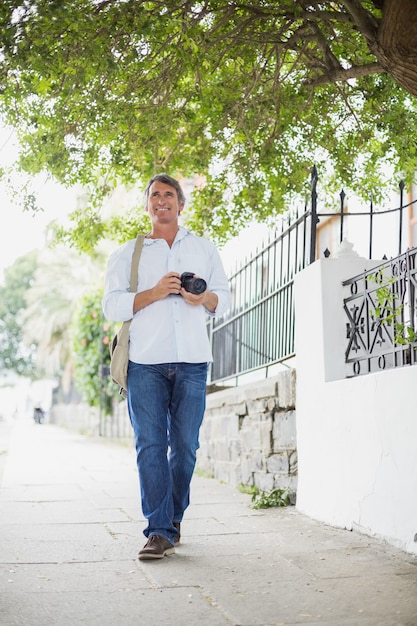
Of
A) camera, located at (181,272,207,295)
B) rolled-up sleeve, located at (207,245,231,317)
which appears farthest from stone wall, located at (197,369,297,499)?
camera, located at (181,272,207,295)

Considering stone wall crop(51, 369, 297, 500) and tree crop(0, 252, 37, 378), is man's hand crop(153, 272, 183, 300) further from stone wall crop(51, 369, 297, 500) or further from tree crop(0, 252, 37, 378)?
tree crop(0, 252, 37, 378)

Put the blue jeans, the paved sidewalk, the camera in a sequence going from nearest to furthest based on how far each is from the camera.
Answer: the paved sidewalk, the blue jeans, the camera

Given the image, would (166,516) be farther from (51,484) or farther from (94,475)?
(94,475)

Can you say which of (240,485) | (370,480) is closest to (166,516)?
(370,480)

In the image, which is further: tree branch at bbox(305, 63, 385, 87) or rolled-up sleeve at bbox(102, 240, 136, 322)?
tree branch at bbox(305, 63, 385, 87)

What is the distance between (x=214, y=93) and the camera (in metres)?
6.57

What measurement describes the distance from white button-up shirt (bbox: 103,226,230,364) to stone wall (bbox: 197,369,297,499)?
1855mm

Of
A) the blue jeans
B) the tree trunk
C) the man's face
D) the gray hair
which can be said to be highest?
the tree trunk

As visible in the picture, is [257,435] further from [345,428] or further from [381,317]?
[381,317]

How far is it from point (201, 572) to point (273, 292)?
384cm

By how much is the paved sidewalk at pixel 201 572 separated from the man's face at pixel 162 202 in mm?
1846

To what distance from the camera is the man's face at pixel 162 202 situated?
4.70 m

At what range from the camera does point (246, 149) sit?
7.17m

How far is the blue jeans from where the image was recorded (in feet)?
14.1
